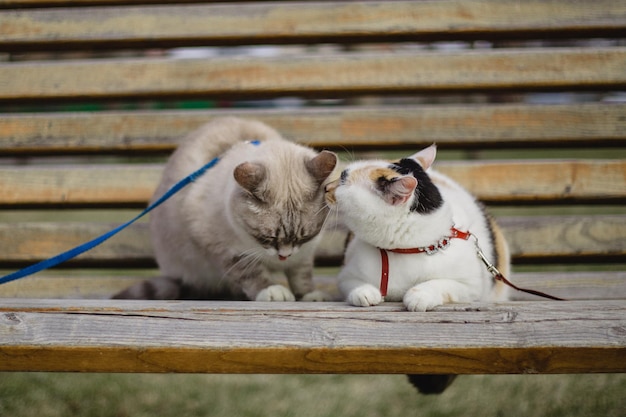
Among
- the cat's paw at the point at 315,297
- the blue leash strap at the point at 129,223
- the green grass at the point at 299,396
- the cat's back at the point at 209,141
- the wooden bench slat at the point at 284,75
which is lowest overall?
the green grass at the point at 299,396

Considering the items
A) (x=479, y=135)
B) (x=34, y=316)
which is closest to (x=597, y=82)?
(x=479, y=135)

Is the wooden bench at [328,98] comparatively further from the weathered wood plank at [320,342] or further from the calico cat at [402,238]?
the weathered wood plank at [320,342]

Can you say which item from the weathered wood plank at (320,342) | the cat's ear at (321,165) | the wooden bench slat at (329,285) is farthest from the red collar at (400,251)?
the wooden bench slat at (329,285)

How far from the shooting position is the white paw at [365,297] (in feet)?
4.42

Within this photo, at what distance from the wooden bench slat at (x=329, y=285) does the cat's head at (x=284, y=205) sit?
14.5 inches

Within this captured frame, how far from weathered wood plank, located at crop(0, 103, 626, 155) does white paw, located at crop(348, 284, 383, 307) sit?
0.98m

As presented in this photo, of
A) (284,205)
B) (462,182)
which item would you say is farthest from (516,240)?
(284,205)

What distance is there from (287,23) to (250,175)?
903mm

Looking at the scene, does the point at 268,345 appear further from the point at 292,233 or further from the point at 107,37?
the point at 107,37

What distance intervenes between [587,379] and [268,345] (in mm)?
1612

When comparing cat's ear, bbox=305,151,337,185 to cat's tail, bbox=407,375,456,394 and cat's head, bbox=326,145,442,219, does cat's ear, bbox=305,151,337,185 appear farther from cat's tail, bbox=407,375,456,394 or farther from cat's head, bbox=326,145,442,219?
cat's tail, bbox=407,375,456,394

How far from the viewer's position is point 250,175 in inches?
65.3

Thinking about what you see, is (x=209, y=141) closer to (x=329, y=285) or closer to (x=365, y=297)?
(x=329, y=285)

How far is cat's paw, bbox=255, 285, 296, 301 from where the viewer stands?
172cm
